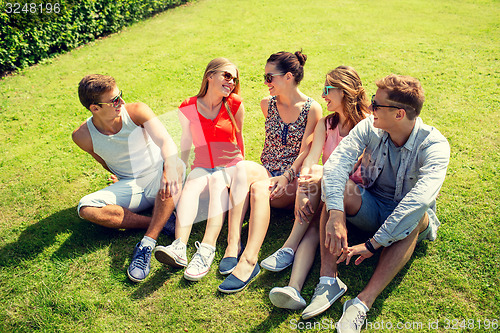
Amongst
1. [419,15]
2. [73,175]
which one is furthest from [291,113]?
[419,15]

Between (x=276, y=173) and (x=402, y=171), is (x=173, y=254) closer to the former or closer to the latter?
(x=276, y=173)

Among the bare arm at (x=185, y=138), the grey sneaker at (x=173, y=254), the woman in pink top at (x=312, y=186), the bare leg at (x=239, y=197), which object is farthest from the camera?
the bare arm at (x=185, y=138)

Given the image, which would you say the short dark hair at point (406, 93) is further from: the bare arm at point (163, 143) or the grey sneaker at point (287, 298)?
the bare arm at point (163, 143)

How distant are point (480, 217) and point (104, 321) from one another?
4.35m

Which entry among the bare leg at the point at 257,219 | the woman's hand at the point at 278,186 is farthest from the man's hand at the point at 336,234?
the woman's hand at the point at 278,186

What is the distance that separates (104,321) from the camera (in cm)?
355

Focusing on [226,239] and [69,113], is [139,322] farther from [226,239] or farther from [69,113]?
[69,113]

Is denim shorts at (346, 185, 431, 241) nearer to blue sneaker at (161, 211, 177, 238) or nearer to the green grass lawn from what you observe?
the green grass lawn

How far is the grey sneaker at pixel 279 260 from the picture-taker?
3830 mm

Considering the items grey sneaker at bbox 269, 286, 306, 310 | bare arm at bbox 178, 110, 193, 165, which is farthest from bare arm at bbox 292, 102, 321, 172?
grey sneaker at bbox 269, 286, 306, 310

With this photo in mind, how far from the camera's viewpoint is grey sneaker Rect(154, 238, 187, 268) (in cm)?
378

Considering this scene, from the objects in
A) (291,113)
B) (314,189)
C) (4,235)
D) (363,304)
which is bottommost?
(4,235)

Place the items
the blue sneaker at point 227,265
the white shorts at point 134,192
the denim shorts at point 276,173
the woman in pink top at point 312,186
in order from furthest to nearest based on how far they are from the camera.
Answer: the denim shorts at point 276,173
the white shorts at point 134,192
the blue sneaker at point 227,265
the woman in pink top at point 312,186

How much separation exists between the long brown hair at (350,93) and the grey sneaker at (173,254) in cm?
246
